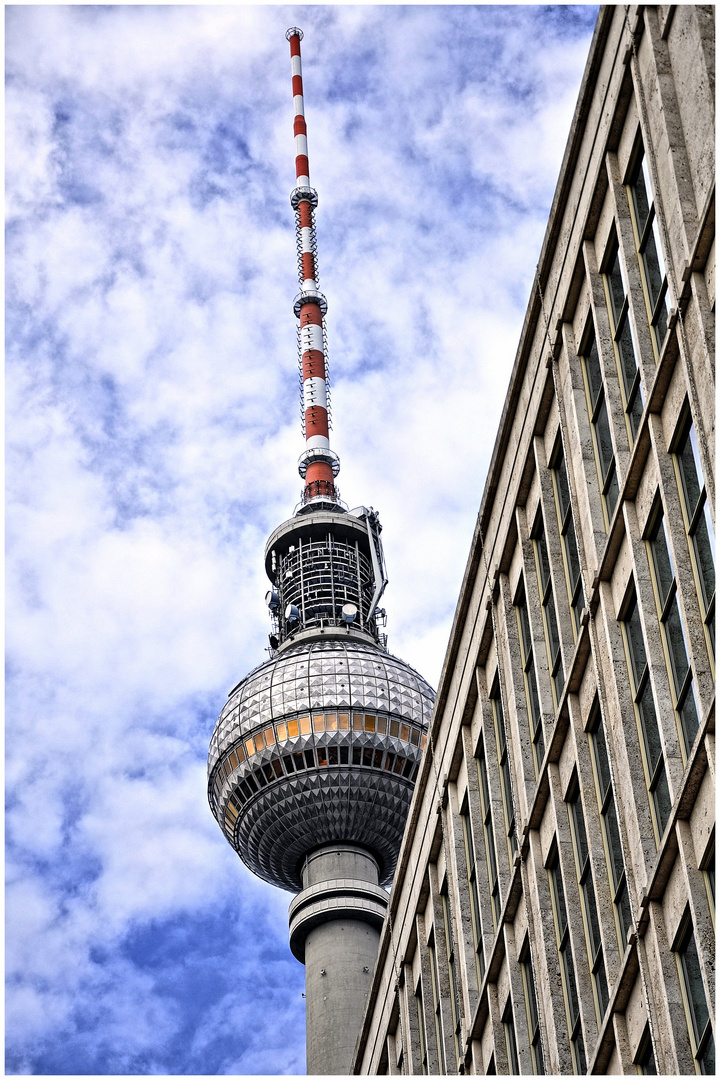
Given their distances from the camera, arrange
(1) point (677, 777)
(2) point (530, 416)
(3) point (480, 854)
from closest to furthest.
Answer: (1) point (677, 777) < (2) point (530, 416) < (3) point (480, 854)

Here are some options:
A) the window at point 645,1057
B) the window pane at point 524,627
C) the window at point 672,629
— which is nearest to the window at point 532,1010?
the window at point 645,1057

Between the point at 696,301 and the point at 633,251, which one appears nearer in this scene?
the point at 696,301

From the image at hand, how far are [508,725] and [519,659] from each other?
4.22 feet

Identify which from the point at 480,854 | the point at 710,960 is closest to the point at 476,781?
the point at 480,854

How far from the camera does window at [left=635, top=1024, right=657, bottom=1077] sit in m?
24.4

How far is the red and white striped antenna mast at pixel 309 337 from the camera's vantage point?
11744cm

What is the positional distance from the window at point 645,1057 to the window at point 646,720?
8.75 feet

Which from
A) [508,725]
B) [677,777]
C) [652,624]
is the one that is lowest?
[677,777]

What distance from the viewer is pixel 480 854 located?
116 ft

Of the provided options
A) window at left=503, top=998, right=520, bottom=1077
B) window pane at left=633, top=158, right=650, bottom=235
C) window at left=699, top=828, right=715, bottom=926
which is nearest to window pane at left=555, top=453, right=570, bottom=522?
window pane at left=633, top=158, right=650, bottom=235

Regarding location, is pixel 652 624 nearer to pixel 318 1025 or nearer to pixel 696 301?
pixel 696 301

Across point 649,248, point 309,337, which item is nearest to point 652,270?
point 649,248

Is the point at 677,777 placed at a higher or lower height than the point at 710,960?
higher

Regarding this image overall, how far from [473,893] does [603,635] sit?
1023 centimetres
